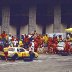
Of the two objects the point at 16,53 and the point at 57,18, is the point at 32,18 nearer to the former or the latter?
the point at 57,18

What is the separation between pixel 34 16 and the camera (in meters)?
56.9

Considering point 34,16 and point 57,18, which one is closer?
point 34,16

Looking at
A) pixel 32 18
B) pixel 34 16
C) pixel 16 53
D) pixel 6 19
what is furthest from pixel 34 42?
pixel 34 16

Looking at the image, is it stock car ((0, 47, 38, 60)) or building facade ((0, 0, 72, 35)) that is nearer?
stock car ((0, 47, 38, 60))

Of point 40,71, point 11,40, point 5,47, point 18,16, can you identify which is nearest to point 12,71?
point 40,71

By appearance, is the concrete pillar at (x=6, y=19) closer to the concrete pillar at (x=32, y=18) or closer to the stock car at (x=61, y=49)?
the concrete pillar at (x=32, y=18)

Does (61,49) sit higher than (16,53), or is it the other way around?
(61,49)

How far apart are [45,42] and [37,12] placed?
49.6 feet

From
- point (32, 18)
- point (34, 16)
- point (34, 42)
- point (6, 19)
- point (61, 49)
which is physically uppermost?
point (34, 16)

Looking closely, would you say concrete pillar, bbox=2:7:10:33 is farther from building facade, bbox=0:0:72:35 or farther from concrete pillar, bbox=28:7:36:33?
concrete pillar, bbox=28:7:36:33

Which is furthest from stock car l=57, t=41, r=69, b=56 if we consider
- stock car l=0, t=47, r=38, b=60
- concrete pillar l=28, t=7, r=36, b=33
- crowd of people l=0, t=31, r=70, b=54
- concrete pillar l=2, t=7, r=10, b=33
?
concrete pillar l=2, t=7, r=10, b=33

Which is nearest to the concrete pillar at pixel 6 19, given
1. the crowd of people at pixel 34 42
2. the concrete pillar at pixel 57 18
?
the concrete pillar at pixel 57 18

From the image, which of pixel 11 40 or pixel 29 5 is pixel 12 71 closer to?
pixel 11 40

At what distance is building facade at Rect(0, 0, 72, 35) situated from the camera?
56.2m
